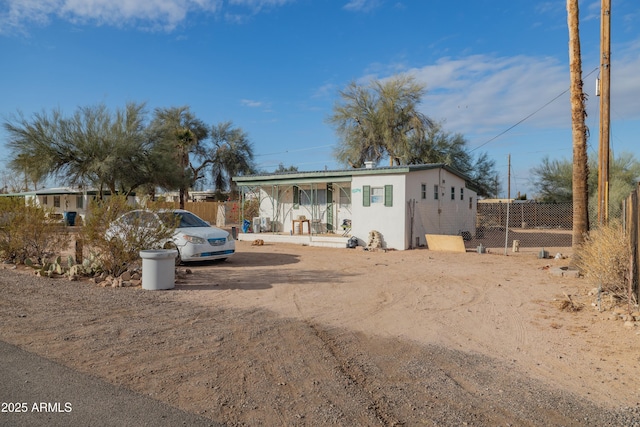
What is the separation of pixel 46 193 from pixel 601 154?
126 feet

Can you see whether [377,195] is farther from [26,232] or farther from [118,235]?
[26,232]

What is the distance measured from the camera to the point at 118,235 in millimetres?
9703

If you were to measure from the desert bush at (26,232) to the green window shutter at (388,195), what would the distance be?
1083 centimetres

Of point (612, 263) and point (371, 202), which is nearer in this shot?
point (612, 263)

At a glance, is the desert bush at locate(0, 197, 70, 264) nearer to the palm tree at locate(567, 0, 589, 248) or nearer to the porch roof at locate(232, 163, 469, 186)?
the porch roof at locate(232, 163, 469, 186)

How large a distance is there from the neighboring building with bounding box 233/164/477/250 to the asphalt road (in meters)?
14.4

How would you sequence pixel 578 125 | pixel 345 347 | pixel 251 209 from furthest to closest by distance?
pixel 251 209, pixel 578 125, pixel 345 347

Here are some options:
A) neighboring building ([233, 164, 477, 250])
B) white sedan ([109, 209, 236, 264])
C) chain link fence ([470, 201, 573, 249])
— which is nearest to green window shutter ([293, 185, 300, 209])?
neighboring building ([233, 164, 477, 250])

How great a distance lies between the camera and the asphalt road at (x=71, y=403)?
11.7 ft

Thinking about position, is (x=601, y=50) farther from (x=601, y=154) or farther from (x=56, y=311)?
(x=56, y=311)

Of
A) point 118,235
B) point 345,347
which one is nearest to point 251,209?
point 118,235

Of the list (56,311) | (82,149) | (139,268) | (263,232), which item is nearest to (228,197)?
(82,149)

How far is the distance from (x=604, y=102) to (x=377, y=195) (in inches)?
318

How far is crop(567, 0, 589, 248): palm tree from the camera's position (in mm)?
12086
